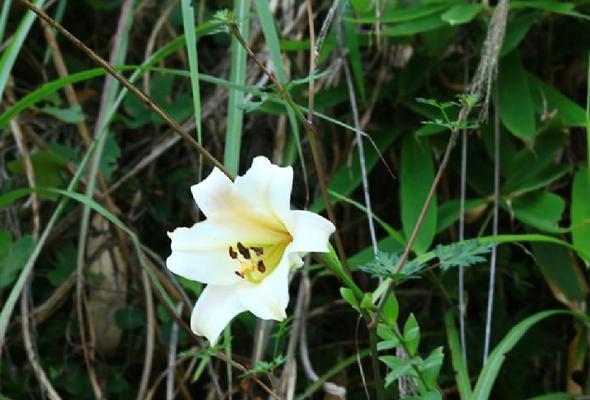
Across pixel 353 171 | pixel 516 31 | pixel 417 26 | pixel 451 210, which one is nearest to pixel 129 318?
pixel 353 171

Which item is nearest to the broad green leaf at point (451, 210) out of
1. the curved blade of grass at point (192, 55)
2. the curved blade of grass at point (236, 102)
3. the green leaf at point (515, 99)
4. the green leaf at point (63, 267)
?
the green leaf at point (515, 99)

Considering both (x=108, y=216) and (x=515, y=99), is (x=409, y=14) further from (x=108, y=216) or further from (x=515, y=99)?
(x=108, y=216)

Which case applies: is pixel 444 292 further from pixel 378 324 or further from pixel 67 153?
pixel 67 153

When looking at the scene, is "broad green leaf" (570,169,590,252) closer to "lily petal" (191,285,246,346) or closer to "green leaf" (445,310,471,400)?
"green leaf" (445,310,471,400)

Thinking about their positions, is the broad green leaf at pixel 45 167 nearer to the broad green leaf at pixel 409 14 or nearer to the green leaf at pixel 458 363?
the broad green leaf at pixel 409 14


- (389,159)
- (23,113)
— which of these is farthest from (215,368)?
(23,113)

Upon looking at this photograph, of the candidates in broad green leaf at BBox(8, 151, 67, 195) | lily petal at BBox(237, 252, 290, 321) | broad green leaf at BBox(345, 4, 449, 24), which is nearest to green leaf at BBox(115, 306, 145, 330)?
broad green leaf at BBox(8, 151, 67, 195)

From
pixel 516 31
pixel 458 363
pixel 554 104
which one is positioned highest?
pixel 516 31
